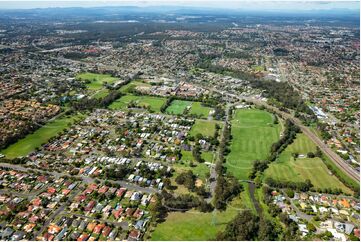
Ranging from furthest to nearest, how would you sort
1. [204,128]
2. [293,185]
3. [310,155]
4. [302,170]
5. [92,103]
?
[92,103] → [204,128] → [310,155] → [302,170] → [293,185]

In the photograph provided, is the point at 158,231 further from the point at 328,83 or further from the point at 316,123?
the point at 328,83

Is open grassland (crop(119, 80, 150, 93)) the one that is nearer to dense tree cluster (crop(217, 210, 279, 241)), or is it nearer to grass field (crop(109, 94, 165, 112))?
grass field (crop(109, 94, 165, 112))

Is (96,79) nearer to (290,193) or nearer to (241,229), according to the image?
(290,193)

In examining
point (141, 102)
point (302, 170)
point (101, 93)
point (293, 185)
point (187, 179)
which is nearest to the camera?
point (293, 185)

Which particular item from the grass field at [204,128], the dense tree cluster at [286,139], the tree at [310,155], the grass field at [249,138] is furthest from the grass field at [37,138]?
the tree at [310,155]

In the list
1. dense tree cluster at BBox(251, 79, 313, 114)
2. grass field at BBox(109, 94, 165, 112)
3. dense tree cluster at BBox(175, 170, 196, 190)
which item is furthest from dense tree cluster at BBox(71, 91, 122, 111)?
dense tree cluster at BBox(251, 79, 313, 114)

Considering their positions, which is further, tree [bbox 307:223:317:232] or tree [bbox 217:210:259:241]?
tree [bbox 307:223:317:232]

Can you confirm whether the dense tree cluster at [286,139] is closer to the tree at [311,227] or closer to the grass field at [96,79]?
the tree at [311,227]

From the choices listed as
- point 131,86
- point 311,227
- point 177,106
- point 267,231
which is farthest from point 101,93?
point 311,227
